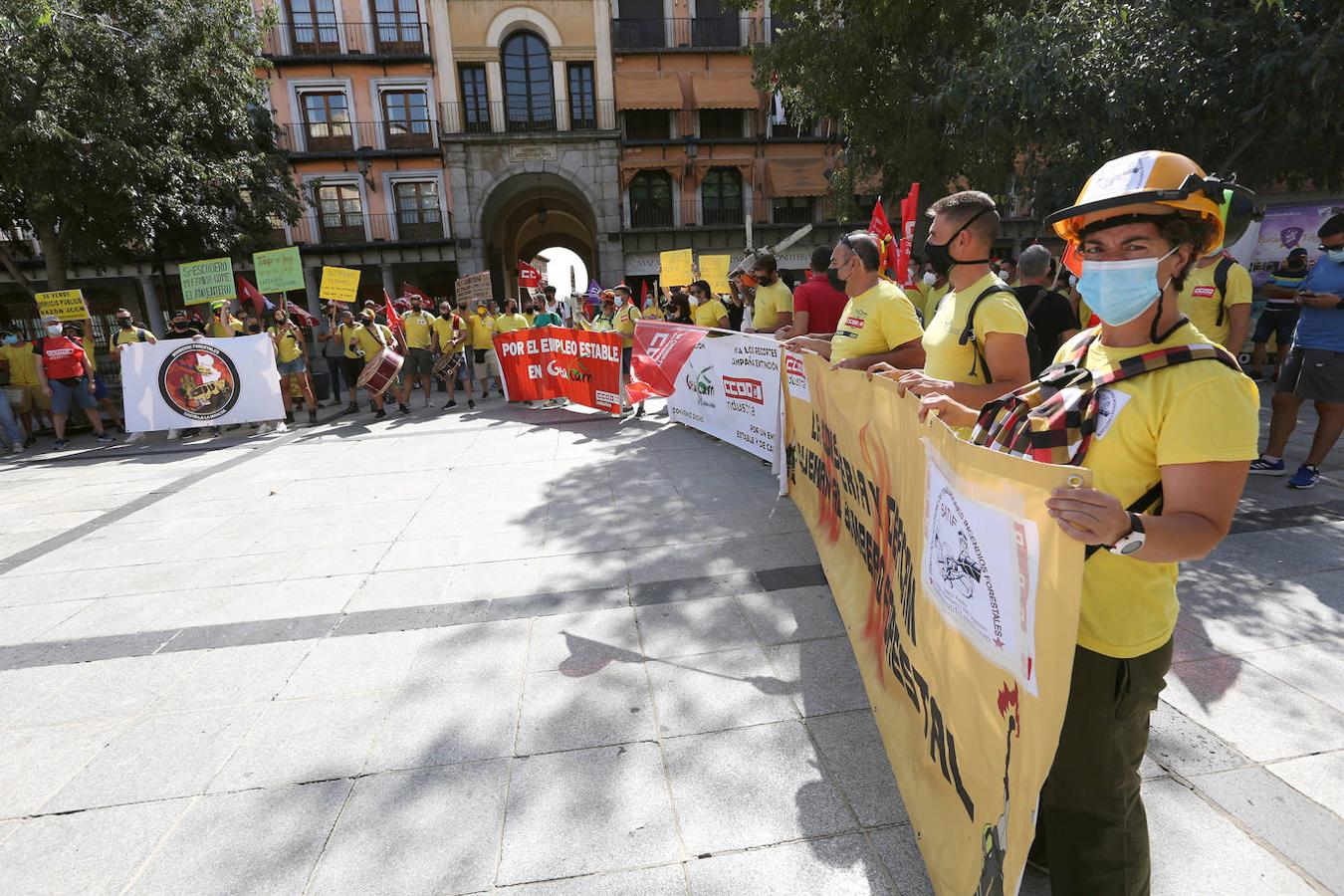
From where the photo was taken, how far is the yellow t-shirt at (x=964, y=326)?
2.57 m

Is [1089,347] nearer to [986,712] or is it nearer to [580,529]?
[986,712]

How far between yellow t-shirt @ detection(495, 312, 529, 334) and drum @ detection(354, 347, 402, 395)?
2.16 m

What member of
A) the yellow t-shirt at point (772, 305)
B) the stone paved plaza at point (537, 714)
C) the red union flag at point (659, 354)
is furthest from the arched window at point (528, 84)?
A: the stone paved plaza at point (537, 714)

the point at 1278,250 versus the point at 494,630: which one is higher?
the point at 1278,250

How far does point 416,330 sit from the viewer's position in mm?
12148

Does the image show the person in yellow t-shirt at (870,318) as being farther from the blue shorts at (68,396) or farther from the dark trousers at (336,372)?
the blue shorts at (68,396)

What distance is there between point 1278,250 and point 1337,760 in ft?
55.1

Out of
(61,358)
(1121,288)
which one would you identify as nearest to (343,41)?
(61,358)

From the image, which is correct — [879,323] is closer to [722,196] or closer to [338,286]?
[338,286]

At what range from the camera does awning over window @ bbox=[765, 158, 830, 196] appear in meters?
27.8

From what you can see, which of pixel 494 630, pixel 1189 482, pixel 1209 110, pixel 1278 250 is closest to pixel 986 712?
pixel 1189 482

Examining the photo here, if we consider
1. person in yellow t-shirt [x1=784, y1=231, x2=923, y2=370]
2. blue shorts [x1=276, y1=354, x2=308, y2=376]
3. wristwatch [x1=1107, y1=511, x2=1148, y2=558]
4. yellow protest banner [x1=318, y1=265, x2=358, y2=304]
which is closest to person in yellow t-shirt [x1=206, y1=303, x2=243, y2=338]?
blue shorts [x1=276, y1=354, x2=308, y2=376]

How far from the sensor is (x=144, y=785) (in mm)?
2596

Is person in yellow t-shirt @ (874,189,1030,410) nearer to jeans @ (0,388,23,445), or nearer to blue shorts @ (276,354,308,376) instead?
blue shorts @ (276,354,308,376)
